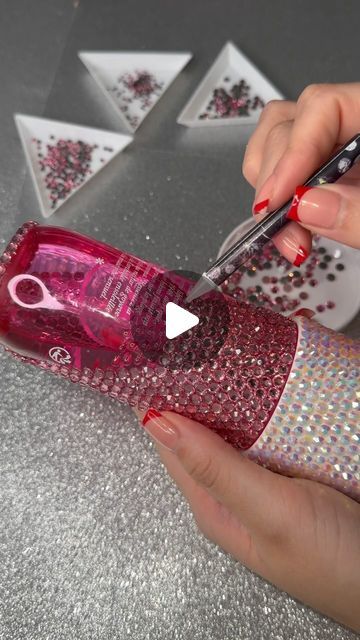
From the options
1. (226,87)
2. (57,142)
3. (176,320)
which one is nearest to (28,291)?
(176,320)

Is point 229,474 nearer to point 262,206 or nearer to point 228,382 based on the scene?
point 228,382

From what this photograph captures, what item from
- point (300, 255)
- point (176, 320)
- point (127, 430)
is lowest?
point (127, 430)

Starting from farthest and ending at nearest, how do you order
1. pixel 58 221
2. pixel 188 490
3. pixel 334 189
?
pixel 58 221 → pixel 188 490 → pixel 334 189

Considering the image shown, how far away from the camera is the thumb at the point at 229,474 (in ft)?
1.38

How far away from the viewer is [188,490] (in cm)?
51

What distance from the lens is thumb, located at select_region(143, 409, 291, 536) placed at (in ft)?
1.38

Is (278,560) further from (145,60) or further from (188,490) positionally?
(145,60)

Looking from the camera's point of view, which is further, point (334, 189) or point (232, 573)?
point (232, 573)

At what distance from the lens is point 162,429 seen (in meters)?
0.44

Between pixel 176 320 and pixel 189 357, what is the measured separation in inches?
1.2

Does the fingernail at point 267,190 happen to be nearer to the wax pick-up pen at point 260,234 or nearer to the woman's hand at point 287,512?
the wax pick-up pen at point 260,234

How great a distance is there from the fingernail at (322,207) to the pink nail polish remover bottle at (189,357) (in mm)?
92

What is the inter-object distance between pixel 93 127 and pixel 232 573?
517 millimetres

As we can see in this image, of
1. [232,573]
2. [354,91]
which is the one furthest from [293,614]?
[354,91]
